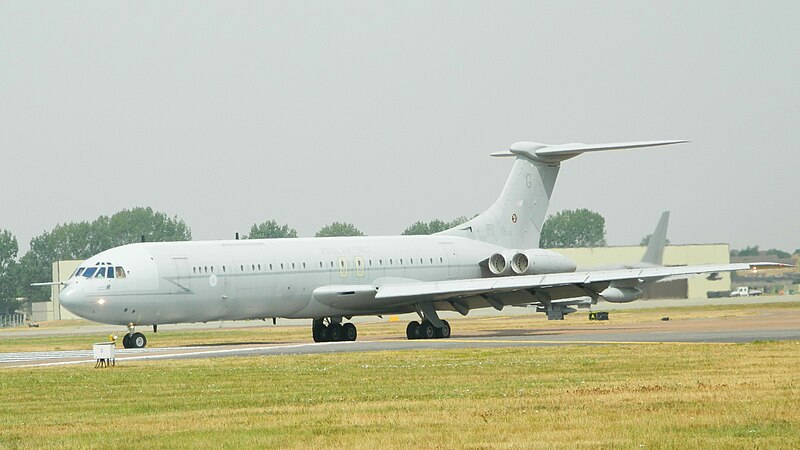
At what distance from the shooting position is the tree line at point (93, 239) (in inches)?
5842

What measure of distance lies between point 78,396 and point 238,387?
2.91 metres

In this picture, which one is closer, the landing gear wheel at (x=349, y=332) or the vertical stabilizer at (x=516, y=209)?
the landing gear wheel at (x=349, y=332)

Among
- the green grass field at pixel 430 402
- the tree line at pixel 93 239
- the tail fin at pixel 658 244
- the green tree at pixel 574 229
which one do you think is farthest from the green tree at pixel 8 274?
the green grass field at pixel 430 402

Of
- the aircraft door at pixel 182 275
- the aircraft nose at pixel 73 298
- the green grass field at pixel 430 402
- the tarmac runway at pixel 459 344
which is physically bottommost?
the green grass field at pixel 430 402

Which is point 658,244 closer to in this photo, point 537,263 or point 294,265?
point 537,263

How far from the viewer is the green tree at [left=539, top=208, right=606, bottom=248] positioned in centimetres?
16462

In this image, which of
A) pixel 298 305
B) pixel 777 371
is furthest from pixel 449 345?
pixel 777 371

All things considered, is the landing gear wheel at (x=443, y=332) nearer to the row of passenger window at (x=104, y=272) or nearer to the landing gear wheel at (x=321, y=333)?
the landing gear wheel at (x=321, y=333)

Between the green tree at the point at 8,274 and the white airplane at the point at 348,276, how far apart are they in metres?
99.1

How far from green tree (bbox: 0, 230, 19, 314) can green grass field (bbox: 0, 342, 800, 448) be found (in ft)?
382

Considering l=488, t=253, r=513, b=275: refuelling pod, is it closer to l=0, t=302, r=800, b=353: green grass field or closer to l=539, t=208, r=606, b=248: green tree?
l=0, t=302, r=800, b=353: green grass field

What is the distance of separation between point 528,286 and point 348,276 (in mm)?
7023

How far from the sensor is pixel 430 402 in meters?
21.4

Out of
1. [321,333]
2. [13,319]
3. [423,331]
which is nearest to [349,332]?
[321,333]
